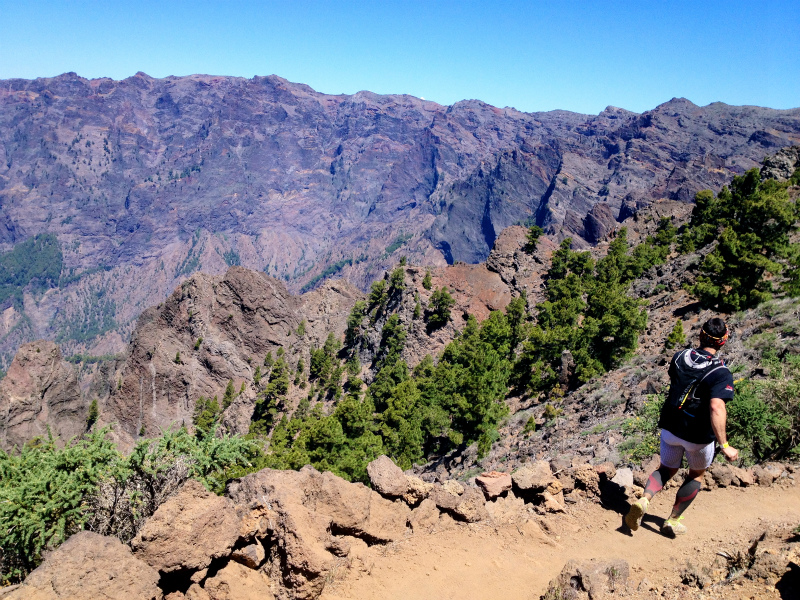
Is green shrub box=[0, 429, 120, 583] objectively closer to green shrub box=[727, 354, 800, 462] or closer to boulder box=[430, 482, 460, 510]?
boulder box=[430, 482, 460, 510]

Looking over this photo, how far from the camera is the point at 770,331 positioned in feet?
75.4

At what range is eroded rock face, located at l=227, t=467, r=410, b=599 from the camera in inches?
306

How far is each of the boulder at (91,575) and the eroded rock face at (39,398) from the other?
72.2m

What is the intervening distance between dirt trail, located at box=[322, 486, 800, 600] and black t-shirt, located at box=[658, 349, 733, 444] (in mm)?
1833

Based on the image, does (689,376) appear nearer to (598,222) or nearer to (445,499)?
(445,499)

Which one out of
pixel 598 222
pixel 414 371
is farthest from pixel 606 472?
pixel 598 222

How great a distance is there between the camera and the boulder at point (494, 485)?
10969 mm

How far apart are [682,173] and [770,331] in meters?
195

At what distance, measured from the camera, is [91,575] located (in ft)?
21.4

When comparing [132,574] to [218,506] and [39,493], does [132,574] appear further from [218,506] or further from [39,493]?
[39,493]

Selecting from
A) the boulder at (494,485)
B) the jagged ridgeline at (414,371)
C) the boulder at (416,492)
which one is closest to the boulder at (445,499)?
the boulder at (416,492)

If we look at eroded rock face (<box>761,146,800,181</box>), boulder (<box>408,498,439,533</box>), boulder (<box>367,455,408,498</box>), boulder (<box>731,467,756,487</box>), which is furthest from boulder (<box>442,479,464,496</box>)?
eroded rock face (<box>761,146,800,181</box>)

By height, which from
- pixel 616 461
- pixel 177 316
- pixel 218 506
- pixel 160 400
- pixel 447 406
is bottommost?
pixel 160 400

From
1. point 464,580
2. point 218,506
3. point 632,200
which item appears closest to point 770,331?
point 464,580
